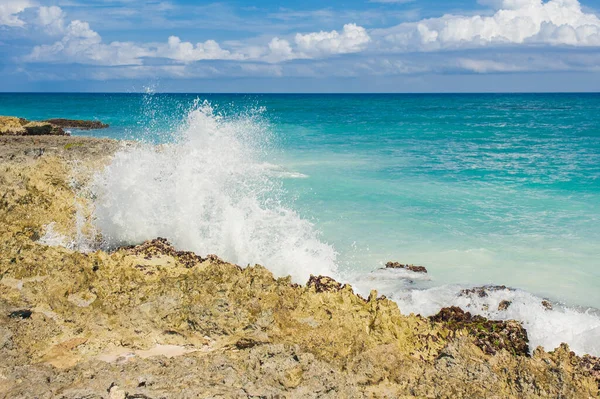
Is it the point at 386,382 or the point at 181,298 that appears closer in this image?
the point at 386,382

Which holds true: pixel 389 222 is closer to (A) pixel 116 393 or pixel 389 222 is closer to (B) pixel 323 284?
(B) pixel 323 284

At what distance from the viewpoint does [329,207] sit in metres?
15.8

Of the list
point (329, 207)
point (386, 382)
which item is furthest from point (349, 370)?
point (329, 207)

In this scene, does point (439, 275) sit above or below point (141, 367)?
below

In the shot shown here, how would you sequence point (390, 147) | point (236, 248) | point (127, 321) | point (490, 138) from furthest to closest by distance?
point (490, 138) < point (390, 147) < point (236, 248) < point (127, 321)

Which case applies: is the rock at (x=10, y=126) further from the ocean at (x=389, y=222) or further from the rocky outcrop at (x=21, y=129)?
the ocean at (x=389, y=222)

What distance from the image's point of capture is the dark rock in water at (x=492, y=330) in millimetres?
6121

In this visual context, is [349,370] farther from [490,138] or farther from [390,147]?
[490,138]

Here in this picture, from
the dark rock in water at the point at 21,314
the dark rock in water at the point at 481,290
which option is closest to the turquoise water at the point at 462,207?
the dark rock in water at the point at 481,290

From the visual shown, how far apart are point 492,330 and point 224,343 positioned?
3.57 meters

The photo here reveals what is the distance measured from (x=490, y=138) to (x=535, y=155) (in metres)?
9.25

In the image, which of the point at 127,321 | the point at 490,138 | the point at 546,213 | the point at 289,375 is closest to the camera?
the point at 289,375

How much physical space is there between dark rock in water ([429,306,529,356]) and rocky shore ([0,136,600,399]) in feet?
0.09

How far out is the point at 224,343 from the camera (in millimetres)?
4969
